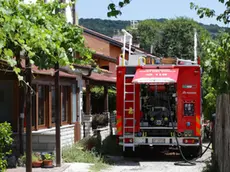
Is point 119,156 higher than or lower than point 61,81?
lower

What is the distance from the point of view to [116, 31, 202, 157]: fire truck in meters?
15.9

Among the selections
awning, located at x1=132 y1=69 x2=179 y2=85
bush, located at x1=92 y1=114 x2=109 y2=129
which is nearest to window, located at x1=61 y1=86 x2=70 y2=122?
bush, located at x1=92 y1=114 x2=109 y2=129

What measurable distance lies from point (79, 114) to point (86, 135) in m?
0.94

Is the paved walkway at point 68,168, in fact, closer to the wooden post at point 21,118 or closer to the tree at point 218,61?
the wooden post at point 21,118

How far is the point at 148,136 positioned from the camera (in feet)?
53.5

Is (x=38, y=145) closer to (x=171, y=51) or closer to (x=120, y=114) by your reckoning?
(x=120, y=114)

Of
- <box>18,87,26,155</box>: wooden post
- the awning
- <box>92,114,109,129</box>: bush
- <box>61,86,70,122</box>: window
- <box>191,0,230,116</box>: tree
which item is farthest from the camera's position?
<box>92,114,109,129</box>: bush

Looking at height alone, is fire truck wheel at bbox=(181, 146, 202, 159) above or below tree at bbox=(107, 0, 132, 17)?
below

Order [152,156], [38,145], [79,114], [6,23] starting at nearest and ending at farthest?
1. [6,23]
2. [38,145]
3. [152,156]
4. [79,114]

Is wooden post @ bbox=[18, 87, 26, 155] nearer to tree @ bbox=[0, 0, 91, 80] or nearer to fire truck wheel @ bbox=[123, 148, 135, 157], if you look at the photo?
fire truck wheel @ bbox=[123, 148, 135, 157]

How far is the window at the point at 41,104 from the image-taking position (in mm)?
16062

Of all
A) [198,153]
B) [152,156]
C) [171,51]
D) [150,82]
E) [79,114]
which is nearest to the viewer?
[150,82]

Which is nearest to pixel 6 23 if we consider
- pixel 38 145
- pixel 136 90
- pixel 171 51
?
pixel 38 145

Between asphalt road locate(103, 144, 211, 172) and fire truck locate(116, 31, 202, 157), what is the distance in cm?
52
